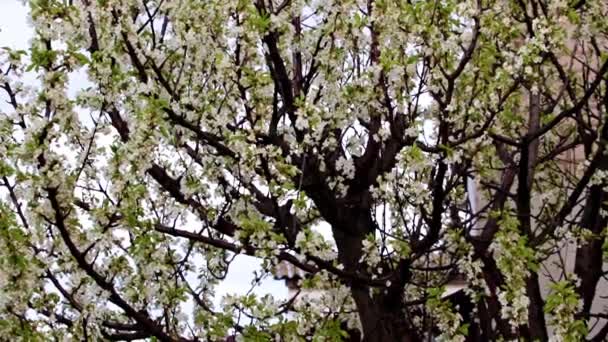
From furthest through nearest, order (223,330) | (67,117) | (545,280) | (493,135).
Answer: (545,280) < (493,135) < (223,330) < (67,117)

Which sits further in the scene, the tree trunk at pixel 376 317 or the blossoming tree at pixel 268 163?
the tree trunk at pixel 376 317

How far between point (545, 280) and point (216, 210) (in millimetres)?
4145

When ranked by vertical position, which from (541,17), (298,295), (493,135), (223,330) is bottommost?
(223,330)

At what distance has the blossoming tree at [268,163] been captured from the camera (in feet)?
16.3

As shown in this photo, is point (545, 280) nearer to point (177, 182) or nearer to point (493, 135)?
point (493, 135)

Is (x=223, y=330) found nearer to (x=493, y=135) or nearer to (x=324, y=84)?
(x=324, y=84)

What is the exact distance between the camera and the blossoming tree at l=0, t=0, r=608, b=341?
4.96 metres

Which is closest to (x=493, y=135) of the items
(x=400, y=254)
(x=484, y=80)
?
(x=484, y=80)

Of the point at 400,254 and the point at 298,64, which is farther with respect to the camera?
the point at 298,64

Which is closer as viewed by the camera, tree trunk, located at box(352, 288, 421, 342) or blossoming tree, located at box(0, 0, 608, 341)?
blossoming tree, located at box(0, 0, 608, 341)

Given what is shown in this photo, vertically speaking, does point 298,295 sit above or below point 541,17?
below

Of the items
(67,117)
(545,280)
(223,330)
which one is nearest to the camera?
(67,117)

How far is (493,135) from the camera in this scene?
568 centimetres

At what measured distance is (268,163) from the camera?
207 inches
